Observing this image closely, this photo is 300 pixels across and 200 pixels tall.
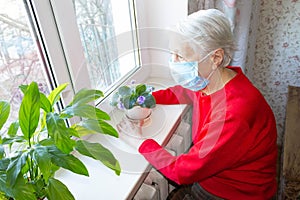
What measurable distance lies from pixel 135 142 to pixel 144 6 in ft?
2.19

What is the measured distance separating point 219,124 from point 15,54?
0.67m

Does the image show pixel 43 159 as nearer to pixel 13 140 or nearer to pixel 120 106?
pixel 13 140

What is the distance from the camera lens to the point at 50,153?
596 mm

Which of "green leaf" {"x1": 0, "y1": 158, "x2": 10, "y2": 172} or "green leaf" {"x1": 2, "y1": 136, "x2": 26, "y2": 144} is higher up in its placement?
"green leaf" {"x1": 2, "y1": 136, "x2": 26, "y2": 144}

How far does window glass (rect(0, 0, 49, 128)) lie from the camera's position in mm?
783

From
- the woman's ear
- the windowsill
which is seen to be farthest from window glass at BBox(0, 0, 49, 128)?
the woman's ear

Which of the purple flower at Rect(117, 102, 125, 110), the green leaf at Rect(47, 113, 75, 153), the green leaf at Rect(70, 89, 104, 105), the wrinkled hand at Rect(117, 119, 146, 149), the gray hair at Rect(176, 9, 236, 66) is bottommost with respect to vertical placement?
Result: the wrinkled hand at Rect(117, 119, 146, 149)

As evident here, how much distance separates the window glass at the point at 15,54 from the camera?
30.8 inches

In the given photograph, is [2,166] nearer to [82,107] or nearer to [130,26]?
[82,107]

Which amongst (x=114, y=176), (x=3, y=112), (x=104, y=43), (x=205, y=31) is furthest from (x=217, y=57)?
(x=3, y=112)

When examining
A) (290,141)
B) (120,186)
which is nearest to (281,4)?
(290,141)

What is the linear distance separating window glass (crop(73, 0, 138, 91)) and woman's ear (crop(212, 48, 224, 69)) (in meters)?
0.27

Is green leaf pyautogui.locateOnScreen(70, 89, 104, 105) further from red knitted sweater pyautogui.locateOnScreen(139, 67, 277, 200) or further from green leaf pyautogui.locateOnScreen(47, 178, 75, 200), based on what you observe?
red knitted sweater pyautogui.locateOnScreen(139, 67, 277, 200)

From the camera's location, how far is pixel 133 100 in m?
0.97
